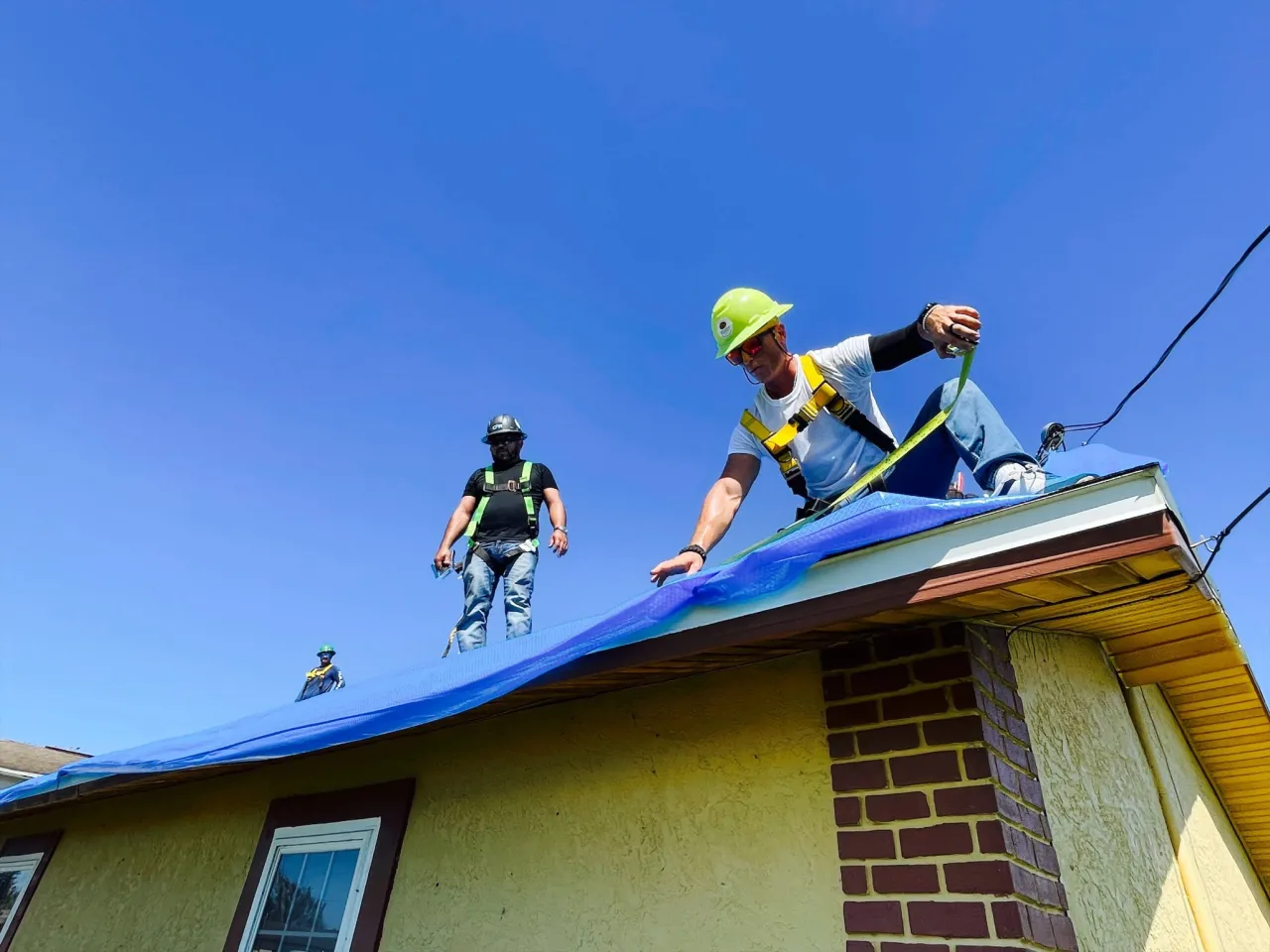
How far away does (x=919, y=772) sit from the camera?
7.14ft

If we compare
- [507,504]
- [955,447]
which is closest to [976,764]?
[955,447]

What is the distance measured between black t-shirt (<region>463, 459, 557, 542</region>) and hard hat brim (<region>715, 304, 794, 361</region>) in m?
2.47

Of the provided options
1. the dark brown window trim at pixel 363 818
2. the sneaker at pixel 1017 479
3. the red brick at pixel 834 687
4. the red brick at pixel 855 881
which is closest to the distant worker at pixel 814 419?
the sneaker at pixel 1017 479

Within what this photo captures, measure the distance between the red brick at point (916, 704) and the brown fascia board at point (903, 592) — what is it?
0.24 metres

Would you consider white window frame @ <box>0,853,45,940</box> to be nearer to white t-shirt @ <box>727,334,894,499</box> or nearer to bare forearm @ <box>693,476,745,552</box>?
bare forearm @ <box>693,476,745,552</box>

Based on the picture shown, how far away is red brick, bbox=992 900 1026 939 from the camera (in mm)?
1860

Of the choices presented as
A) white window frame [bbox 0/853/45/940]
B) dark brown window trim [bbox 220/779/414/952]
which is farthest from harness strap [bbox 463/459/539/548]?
white window frame [bbox 0/853/45/940]

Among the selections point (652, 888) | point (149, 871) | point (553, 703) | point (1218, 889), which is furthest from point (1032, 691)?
point (149, 871)

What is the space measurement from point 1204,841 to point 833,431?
3.09 meters

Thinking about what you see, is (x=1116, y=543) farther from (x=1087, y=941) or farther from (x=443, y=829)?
(x=443, y=829)

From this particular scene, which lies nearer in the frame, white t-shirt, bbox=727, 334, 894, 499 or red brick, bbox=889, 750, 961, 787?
red brick, bbox=889, 750, 961, 787

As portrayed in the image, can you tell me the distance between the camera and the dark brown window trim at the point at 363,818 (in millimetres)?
3305

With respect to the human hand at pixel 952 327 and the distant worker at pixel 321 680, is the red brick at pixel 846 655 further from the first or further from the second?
the distant worker at pixel 321 680

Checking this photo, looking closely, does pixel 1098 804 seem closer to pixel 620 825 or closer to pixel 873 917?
pixel 873 917
